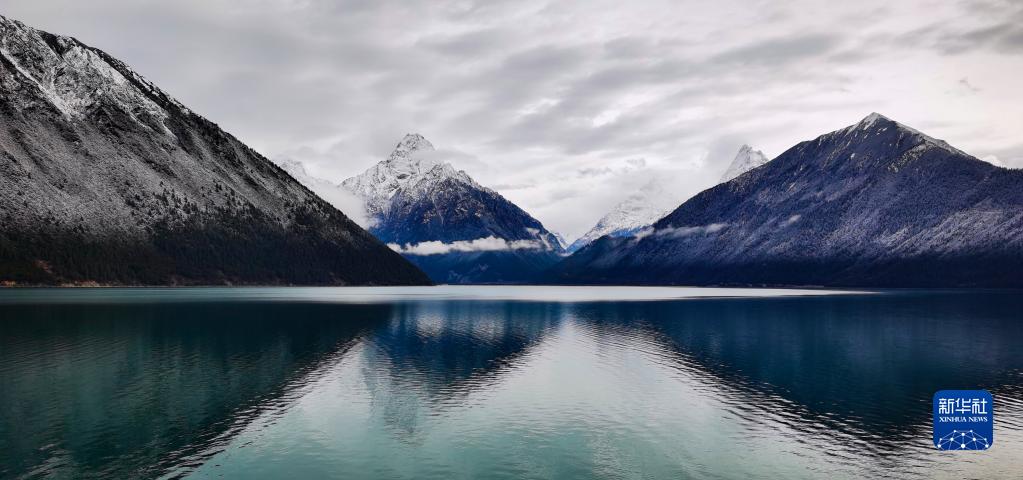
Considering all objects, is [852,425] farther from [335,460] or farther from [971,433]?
[335,460]

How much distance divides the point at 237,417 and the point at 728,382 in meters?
52.3

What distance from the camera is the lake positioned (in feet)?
146

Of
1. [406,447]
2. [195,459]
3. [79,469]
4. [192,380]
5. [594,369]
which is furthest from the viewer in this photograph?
[594,369]

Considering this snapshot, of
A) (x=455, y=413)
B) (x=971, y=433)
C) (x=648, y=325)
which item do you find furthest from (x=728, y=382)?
(x=648, y=325)

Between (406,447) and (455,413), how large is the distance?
11.4 meters

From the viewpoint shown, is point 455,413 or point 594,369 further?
point 594,369

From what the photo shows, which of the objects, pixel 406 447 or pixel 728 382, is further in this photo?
pixel 728 382

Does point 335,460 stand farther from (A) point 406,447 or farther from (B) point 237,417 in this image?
(B) point 237,417

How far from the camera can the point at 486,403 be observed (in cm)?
6425

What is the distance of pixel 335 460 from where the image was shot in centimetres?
4544

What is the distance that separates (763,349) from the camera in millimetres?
108125

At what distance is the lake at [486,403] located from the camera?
44469 mm

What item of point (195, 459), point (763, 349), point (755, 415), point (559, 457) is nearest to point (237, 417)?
point (195, 459)

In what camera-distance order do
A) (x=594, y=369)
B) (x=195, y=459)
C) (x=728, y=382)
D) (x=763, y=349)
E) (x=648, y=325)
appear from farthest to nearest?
1. (x=648, y=325)
2. (x=763, y=349)
3. (x=594, y=369)
4. (x=728, y=382)
5. (x=195, y=459)
